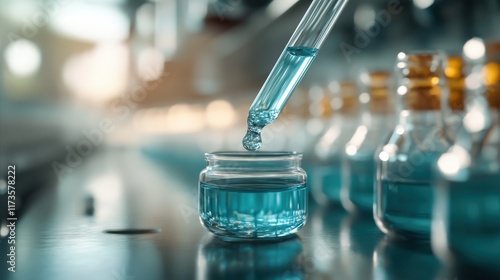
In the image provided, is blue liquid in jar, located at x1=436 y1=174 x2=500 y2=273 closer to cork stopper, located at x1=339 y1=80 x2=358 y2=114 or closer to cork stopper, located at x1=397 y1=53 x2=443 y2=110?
cork stopper, located at x1=397 y1=53 x2=443 y2=110

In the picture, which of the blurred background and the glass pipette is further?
the blurred background

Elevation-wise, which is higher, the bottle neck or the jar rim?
the bottle neck

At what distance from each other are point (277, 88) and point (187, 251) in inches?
8.6

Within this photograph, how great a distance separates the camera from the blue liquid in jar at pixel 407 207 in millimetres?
656

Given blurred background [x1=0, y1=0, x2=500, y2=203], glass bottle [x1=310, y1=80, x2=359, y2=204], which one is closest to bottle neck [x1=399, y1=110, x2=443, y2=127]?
blurred background [x1=0, y1=0, x2=500, y2=203]

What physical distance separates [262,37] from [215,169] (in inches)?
93.1

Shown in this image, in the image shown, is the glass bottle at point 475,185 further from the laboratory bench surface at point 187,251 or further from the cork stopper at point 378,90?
the cork stopper at point 378,90

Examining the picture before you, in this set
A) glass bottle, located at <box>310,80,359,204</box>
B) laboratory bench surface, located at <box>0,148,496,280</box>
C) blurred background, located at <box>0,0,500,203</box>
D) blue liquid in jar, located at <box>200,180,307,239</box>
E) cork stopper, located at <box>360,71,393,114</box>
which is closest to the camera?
laboratory bench surface, located at <box>0,148,496,280</box>

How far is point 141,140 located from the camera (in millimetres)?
5336

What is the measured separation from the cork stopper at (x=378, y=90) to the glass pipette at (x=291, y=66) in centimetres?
18

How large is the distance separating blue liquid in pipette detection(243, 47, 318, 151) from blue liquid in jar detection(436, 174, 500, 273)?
8.8 inches

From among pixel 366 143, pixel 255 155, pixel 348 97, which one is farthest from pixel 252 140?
pixel 348 97

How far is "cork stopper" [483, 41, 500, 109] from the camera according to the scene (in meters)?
0.59

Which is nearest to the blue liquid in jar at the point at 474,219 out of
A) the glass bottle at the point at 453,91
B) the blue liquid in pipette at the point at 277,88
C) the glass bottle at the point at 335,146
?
the glass bottle at the point at 453,91
